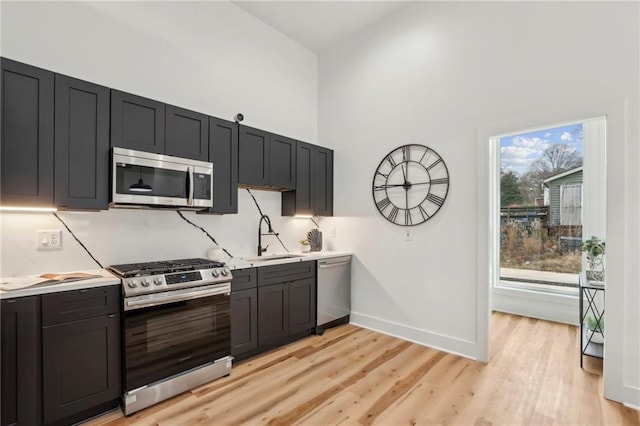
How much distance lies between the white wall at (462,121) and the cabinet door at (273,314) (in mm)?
1126

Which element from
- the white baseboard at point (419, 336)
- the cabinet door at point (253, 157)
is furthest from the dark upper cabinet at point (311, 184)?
the white baseboard at point (419, 336)

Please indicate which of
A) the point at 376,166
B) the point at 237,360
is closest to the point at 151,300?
the point at 237,360

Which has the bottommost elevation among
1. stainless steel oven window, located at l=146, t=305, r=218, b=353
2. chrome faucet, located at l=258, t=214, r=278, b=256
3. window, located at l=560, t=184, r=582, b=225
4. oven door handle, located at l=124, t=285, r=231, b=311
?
stainless steel oven window, located at l=146, t=305, r=218, b=353

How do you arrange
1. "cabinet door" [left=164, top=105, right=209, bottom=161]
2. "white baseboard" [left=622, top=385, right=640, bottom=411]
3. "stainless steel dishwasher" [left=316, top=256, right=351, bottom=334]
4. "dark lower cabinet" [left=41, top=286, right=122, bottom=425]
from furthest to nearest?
"stainless steel dishwasher" [left=316, top=256, right=351, bottom=334], "cabinet door" [left=164, top=105, right=209, bottom=161], "white baseboard" [left=622, top=385, right=640, bottom=411], "dark lower cabinet" [left=41, top=286, right=122, bottom=425]

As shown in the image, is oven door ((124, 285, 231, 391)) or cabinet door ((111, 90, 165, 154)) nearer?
oven door ((124, 285, 231, 391))

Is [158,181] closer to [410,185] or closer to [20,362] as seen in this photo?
[20,362]

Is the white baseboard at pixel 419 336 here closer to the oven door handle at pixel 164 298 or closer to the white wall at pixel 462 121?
Answer: the white wall at pixel 462 121

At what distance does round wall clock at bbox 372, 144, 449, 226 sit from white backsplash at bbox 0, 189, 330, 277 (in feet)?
4.42

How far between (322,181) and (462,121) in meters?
1.77

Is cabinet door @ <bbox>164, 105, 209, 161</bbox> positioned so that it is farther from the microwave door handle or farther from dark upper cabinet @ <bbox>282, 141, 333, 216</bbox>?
dark upper cabinet @ <bbox>282, 141, 333, 216</bbox>

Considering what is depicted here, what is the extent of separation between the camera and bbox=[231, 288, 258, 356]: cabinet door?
2855 mm

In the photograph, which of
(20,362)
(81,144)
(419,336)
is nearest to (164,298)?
(20,362)

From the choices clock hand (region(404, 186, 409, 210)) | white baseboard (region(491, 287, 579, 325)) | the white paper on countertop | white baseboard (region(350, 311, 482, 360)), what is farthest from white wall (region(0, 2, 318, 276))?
white baseboard (region(491, 287, 579, 325))

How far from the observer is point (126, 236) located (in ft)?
8.94
